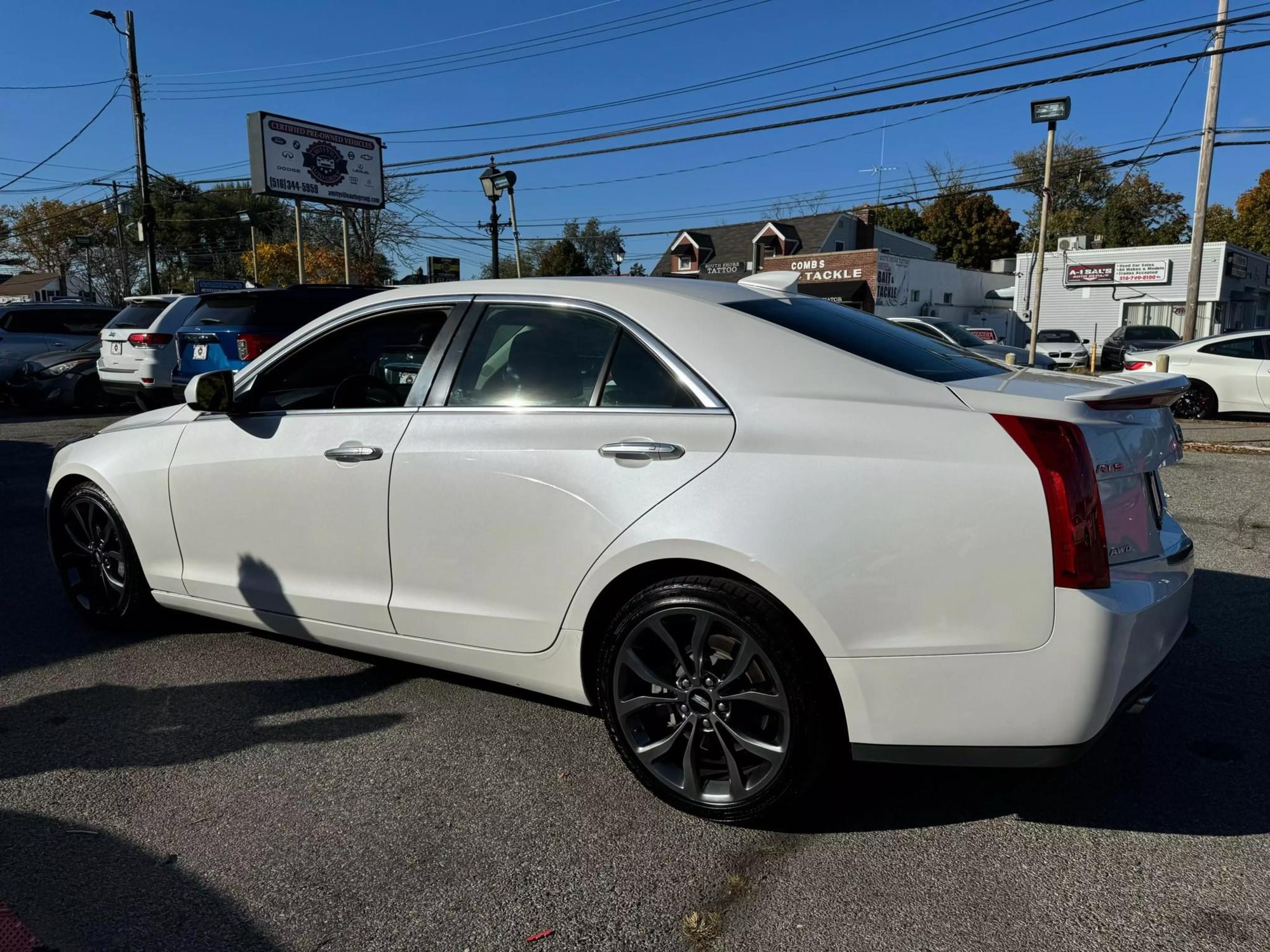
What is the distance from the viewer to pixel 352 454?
3.43 meters

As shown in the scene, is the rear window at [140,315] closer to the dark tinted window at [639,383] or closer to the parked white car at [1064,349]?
the dark tinted window at [639,383]

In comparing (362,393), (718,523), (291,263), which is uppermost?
(291,263)

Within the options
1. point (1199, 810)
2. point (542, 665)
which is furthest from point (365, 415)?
point (1199, 810)

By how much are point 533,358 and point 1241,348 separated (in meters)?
12.7

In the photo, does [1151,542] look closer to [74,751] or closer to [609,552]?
[609,552]

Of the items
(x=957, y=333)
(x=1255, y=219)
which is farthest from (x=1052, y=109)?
(x=1255, y=219)

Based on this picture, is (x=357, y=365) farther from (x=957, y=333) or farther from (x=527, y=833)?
(x=957, y=333)

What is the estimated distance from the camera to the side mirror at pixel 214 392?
384cm

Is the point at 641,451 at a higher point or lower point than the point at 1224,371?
higher

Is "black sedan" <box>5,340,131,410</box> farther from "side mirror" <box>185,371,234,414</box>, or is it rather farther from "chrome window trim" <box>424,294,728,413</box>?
"chrome window trim" <box>424,294,728,413</box>

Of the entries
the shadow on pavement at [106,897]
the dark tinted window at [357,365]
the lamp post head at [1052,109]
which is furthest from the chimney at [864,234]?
the shadow on pavement at [106,897]

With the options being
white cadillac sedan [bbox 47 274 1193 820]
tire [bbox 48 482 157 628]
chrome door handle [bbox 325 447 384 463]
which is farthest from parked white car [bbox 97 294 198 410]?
chrome door handle [bbox 325 447 384 463]

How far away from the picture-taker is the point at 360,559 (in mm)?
3469

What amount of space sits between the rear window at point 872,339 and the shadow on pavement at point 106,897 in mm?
2256
